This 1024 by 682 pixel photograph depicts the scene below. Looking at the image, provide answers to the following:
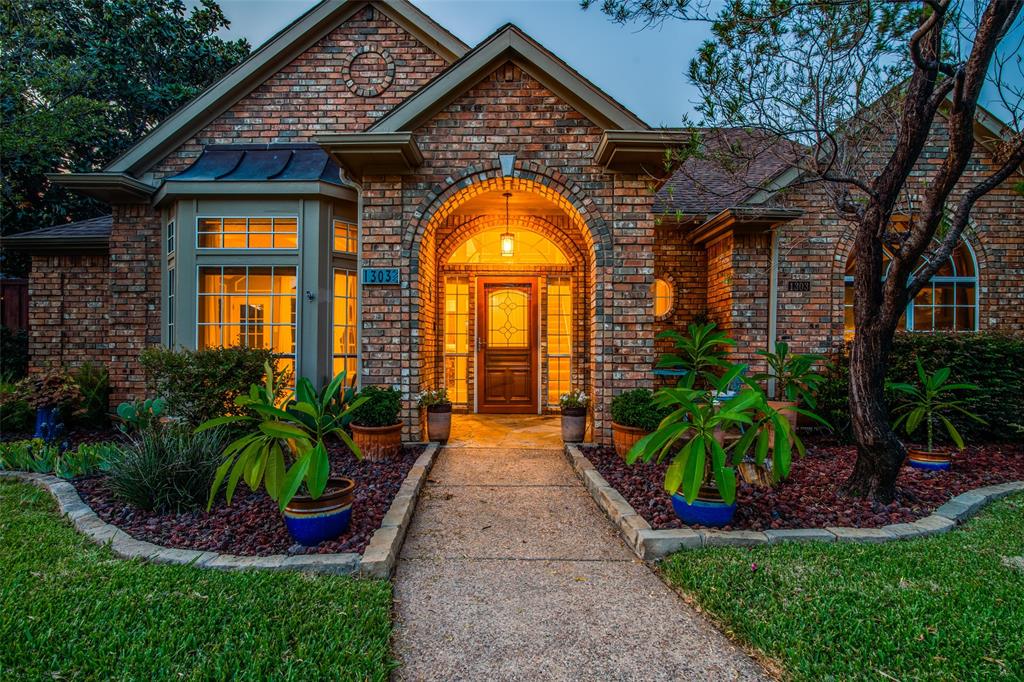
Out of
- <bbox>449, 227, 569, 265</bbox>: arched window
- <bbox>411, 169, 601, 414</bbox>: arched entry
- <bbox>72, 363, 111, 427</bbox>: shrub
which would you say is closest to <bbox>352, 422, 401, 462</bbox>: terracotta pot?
<bbox>411, 169, 601, 414</bbox>: arched entry

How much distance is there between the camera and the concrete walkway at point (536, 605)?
207 centimetres

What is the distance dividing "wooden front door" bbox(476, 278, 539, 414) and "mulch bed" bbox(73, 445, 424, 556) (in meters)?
3.94

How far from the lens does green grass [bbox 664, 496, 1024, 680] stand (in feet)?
6.34

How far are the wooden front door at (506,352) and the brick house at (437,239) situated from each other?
0.03 metres

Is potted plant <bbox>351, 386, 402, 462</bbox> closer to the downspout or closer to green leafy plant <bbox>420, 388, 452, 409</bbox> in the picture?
green leafy plant <bbox>420, 388, 452, 409</bbox>

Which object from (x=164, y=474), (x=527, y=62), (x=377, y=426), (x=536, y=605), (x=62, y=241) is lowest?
(x=536, y=605)

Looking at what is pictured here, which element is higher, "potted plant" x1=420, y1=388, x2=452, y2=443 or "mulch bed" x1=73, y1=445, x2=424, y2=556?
"potted plant" x1=420, y1=388, x2=452, y2=443

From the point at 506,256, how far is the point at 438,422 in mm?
Result: 3342

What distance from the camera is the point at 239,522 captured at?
3281mm

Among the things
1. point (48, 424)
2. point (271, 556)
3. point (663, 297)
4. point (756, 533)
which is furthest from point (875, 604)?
point (48, 424)

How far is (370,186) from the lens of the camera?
5570 millimetres

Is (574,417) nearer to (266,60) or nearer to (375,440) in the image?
(375,440)

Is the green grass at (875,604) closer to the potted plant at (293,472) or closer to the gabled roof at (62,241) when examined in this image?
the potted plant at (293,472)

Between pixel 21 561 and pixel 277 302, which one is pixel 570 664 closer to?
pixel 21 561
